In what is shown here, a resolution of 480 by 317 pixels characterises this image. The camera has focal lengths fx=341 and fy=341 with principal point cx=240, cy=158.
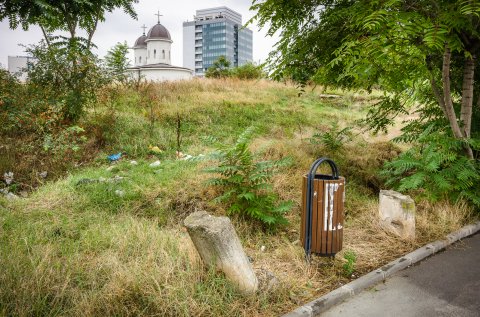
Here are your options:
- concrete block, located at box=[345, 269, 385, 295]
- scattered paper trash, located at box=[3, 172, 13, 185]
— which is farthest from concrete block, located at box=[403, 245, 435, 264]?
scattered paper trash, located at box=[3, 172, 13, 185]

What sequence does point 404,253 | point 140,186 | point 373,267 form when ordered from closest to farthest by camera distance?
point 373,267 → point 404,253 → point 140,186

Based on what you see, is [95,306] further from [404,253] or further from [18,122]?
[18,122]

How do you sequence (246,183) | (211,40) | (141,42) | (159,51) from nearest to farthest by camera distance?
1. (246,183)
2. (159,51)
3. (141,42)
4. (211,40)

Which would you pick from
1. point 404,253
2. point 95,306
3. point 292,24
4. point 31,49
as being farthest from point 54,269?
point 31,49

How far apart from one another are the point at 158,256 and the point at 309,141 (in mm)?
6996

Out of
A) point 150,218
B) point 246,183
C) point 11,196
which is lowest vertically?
point 150,218

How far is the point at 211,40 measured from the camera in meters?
150

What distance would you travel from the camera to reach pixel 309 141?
32.8ft

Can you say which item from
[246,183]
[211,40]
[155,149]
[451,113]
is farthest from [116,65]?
[211,40]

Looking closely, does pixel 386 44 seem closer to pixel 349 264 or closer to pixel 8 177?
pixel 349 264

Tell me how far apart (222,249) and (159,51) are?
187ft

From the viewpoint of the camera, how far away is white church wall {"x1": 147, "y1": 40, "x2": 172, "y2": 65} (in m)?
55.3

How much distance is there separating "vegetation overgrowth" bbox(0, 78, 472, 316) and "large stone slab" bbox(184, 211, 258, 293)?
12 centimetres

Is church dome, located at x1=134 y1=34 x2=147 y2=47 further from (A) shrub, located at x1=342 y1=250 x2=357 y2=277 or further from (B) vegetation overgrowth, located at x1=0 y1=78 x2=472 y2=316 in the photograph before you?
(A) shrub, located at x1=342 y1=250 x2=357 y2=277
